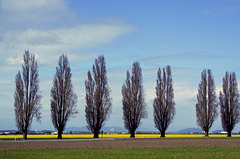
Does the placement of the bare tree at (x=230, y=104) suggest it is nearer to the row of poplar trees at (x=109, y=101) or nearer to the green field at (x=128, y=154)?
the row of poplar trees at (x=109, y=101)

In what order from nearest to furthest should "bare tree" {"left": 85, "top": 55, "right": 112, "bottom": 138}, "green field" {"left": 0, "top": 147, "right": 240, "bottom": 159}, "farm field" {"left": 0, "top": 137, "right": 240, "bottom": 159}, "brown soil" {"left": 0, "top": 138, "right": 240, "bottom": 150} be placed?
1. "green field" {"left": 0, "top": 147, "right": 240, "bottom": 159}
2. "farm field" {"left": 0, "top": 137, "right": 240, "bottom": 159}
3. "brown soil" {"left": 0, "top": 138, "right": 240, "bottom": 150}
4. "bare tree" {"left": 85, "top": 55, "right": 112, "bottom": 138}

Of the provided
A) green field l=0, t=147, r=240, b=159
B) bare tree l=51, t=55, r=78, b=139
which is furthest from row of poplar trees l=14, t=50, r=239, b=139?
green field l=0, t=147, r=240, b=159

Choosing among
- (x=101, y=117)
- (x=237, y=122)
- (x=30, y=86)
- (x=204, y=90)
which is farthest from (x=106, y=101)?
(x=237, y=122)

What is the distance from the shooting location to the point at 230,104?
72.1 m

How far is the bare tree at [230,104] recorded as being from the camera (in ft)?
233

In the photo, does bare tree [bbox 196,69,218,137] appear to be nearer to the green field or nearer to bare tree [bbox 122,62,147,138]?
bare tree [bbox 122,62,147,138]

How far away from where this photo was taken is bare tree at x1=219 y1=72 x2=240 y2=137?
70.9 m

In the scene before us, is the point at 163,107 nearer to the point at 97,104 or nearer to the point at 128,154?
the point at 97,104

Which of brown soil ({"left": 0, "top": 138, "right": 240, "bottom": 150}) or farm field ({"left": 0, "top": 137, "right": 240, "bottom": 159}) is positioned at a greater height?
farm field ({"left": 0, "top": 137, "right": 240, "bottom": 159})

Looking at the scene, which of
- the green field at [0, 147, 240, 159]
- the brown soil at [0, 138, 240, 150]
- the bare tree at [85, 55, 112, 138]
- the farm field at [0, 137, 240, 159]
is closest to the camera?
the green field at [0, 147, 240, 159]

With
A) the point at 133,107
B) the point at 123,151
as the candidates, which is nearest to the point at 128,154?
the point at 123,151

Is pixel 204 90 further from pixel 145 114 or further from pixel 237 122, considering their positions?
pixel 145 114

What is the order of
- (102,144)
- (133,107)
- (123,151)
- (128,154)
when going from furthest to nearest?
(133,107)
(102,144)
(123,151)
(128,154)

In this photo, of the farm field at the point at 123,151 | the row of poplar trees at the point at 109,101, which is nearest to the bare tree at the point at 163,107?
the row of poplar trees at the point at 109,101
